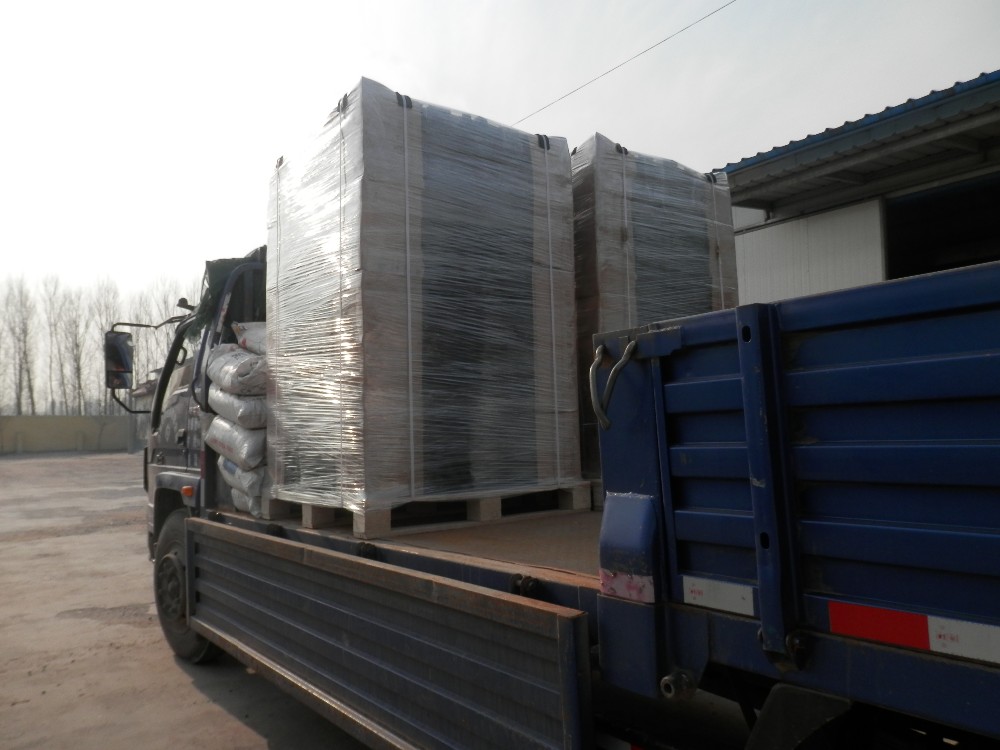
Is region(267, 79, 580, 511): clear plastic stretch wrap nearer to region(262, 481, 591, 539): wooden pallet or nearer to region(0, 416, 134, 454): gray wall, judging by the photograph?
region(262, 481, 591, 539): wooden pallet

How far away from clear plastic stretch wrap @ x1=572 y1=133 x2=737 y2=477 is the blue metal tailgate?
57.4 inches

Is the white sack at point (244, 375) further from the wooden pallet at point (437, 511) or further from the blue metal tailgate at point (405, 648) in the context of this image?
the blue metal tailgate at point (405, 648)

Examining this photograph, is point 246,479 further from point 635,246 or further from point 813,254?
point 813,254

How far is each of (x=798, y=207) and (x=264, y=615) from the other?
6487mm

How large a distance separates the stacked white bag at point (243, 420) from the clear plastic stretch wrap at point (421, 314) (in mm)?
170

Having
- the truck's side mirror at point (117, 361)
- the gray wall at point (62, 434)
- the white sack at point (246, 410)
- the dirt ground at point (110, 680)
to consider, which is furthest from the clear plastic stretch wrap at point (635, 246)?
the gray wall at point (62, 434)

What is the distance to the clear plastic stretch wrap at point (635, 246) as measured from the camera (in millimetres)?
3826

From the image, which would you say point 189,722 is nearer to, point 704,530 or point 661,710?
point 661,710

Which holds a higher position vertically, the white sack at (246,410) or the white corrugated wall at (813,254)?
the white corrugated wall at (813,254)

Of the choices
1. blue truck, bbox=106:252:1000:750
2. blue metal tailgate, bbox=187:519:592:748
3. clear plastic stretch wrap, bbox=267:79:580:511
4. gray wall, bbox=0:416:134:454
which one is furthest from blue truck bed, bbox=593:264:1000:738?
gray wall, bbox=0:416:134:454

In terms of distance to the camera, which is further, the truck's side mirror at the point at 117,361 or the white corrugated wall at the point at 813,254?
the white corrugated wall at the point at 813,254

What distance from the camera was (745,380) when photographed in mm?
1641

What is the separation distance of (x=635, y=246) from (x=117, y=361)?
369 centimetres

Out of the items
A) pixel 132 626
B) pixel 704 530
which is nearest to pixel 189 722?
pixel 132 626
